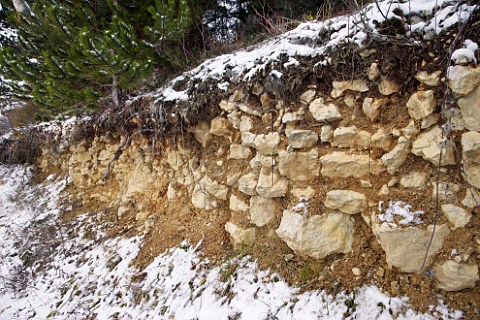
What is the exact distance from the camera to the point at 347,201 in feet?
8.23

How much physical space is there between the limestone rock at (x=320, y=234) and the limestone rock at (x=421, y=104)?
1118 millimetres

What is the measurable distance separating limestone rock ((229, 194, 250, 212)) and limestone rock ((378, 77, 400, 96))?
194cm

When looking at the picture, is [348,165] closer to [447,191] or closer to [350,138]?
[350,138]

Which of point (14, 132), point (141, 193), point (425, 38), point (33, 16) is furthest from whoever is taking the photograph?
point (14, 132)

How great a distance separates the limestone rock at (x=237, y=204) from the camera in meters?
3.28

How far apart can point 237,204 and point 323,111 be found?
156 centimetres

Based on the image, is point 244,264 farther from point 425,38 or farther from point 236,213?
point 425,38

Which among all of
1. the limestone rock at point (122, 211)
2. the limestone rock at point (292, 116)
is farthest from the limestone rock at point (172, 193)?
the limestone rock at point (292, 116)

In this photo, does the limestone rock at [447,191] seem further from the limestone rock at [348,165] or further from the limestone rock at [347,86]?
the limestone rock at [347,86]

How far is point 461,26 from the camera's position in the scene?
2.01 m

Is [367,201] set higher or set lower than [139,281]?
higher

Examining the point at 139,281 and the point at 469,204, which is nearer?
the point at 469,204

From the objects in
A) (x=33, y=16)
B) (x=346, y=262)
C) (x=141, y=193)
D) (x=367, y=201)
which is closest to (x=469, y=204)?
(x=367, y=201)

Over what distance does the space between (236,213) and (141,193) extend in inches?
81.3
